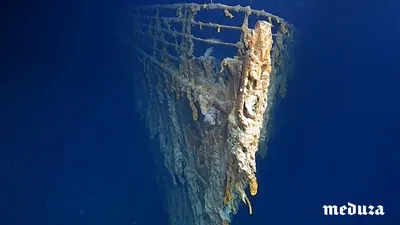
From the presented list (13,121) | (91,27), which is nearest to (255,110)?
(91,27)

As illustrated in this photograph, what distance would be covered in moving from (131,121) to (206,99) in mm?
374

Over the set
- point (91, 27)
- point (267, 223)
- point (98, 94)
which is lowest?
point (267, 223)

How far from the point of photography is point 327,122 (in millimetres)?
2109

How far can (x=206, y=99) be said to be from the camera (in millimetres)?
1903

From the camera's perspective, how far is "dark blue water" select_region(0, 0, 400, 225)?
1.83 m

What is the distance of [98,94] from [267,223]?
3.58ft

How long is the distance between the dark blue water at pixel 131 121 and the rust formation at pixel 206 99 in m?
0.08

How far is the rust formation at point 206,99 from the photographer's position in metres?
1.77

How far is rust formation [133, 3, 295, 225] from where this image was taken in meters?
1.77

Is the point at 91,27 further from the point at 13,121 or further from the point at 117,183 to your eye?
the point at 117,183

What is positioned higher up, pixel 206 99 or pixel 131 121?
pixel 206 99

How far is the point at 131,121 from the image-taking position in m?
1.96

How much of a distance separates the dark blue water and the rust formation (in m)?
0.08

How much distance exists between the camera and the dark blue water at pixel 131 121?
1.83m
